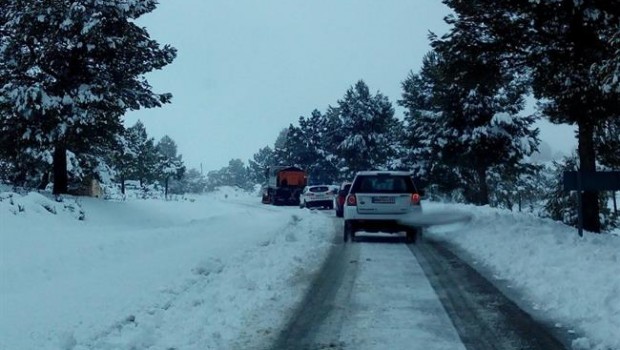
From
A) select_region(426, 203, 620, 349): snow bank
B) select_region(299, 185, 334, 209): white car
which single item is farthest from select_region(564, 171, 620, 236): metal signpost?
select_region(299, 185, 334, 209): white car

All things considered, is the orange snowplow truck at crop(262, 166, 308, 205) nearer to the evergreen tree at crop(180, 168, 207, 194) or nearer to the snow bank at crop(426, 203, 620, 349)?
the snow bank at crop(426, 203, 620, 349)

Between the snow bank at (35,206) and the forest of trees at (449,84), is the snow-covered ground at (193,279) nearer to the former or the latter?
the snow bank at (35,206)

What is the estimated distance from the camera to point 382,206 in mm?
14742

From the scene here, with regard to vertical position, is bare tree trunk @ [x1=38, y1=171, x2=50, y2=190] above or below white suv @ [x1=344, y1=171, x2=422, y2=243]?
above

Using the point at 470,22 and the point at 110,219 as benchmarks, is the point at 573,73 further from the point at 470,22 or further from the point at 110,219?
the point at 110,219

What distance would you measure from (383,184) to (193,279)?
25.0 ft

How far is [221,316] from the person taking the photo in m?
6.42

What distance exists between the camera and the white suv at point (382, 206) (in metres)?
14.7

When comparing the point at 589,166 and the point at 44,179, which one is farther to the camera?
the point at 44,179

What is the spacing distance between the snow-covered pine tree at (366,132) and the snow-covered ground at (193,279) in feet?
147

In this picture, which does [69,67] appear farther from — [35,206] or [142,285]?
[142,285]

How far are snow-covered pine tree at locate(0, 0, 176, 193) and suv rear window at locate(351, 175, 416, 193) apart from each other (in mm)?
8696

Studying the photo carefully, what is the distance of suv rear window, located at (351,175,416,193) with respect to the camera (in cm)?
1498

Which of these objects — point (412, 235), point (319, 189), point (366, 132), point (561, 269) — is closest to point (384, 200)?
point (412, 235)
